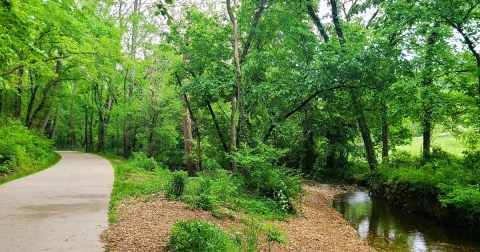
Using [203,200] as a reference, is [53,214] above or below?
below

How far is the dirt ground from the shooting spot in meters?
5.82

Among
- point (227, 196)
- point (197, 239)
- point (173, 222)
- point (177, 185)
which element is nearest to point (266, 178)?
point (227, 196)

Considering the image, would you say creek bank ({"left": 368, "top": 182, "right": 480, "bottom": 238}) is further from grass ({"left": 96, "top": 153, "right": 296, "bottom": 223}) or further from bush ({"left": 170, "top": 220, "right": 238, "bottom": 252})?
bush ({"left": 170, "top": 220, "right": 238, "bottom": 252})

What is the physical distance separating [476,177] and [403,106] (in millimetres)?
3195

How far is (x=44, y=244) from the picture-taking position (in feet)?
17.5

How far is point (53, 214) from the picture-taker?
7.20 metres

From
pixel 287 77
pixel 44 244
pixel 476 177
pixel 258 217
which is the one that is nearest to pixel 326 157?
pixel 287 77

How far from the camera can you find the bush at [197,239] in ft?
16.5

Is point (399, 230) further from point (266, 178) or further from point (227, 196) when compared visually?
point (227, 196)

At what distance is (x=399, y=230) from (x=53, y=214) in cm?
955

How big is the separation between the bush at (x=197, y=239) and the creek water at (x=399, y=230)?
5.26 metres

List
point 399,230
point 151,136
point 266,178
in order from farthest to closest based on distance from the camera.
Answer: point 151,136 < point 266,178 < point 399,230

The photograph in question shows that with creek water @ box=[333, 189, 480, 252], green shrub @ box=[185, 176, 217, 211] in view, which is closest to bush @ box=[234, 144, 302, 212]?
creek water @ box=[333, 189, 480, 252]

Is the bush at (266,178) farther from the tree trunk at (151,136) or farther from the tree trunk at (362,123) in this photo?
the tree trunk at (151,136)
